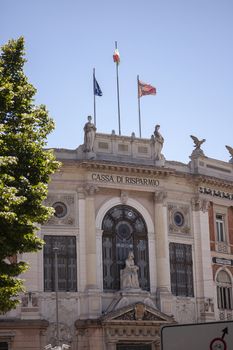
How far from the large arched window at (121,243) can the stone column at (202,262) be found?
11.9ft

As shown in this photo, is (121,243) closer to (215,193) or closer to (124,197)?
(124,197)

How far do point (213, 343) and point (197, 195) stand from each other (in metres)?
37.1

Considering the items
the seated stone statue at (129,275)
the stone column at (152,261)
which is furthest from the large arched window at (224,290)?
the seated stone statue at (129,275)

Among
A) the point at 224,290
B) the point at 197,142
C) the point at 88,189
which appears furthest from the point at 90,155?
the point at 224,290

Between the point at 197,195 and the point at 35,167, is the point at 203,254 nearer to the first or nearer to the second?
the point at 197,195

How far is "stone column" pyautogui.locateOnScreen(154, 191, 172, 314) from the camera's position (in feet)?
124

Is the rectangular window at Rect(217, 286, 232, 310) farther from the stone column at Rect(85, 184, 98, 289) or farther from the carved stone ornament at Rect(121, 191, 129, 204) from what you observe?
the stone column at Rect(85, 184, 98, 289)

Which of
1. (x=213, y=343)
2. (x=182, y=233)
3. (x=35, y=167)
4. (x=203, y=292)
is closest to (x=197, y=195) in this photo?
(x=182, y=233)

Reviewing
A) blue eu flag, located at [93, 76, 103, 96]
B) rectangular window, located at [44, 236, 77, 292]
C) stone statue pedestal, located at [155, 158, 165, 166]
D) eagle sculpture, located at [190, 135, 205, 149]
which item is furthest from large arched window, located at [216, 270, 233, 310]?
blue eu flag, located at [93, 76, 103, 96]

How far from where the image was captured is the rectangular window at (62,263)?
3594 cm

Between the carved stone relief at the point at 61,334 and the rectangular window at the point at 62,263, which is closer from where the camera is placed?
the carved stone relief at the point at 61,334

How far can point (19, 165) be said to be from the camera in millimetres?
18641

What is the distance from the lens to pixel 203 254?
40469mm

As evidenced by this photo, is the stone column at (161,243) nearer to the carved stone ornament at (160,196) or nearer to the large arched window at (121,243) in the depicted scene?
the carved stone ornament at (160,196)
